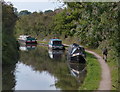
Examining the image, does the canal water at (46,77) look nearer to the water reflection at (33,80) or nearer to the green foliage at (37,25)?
the water reflection at (33,80)

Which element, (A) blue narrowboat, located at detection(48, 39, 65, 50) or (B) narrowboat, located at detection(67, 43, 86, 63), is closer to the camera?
(B) narrowboat, located at detection(67, 43, 86, 63)

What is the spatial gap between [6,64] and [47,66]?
412 cm

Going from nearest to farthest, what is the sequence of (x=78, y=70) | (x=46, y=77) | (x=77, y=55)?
1. (x=46, y=77)
2. (x=78, y=70)
3. (x=77, y=55)

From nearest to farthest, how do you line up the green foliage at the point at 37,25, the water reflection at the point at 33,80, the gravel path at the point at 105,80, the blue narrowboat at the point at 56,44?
the gravel path at the point at 105,80
the water reflection at the point at 33,80
the blue narrowboat at the point at 56,44
the green foliage at the point at 37,25

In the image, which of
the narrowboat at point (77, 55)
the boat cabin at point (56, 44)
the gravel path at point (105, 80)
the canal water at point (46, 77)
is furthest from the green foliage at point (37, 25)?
the gravel path at point (105, 80)

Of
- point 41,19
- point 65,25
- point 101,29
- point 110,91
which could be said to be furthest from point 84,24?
point 41,19

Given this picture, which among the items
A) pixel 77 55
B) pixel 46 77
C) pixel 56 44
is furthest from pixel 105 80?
pixel 56 44

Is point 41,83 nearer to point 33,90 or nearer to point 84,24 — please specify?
point 33,90

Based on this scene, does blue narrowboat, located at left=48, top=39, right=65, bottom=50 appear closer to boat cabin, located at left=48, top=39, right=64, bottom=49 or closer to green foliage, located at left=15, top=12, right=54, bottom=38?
boat cabin, located at left=48, top=39, right=64, bottom=49

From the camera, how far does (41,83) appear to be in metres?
18.2

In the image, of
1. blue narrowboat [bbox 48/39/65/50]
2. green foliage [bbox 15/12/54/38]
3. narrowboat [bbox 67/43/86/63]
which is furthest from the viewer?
green foliage [bbox 15/12/54/38]

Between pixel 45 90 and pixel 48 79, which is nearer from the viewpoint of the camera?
pixel 45 90

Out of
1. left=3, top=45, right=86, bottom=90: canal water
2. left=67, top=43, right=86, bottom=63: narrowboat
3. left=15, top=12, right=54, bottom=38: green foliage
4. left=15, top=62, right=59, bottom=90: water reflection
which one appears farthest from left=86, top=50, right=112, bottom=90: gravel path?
left=15, top=12, right=54, bottom=38: green foliage

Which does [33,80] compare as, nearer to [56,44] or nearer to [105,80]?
[105,80]
